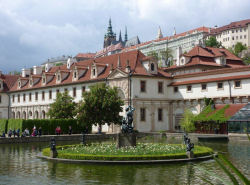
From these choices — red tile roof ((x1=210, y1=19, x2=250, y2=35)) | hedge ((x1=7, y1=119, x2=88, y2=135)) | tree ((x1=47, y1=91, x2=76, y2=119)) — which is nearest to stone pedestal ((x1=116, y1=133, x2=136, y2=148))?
hedge ((x1=7, y1=119, x2=88, y2=135))

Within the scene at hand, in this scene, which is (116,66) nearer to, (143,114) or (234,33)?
(143,114)

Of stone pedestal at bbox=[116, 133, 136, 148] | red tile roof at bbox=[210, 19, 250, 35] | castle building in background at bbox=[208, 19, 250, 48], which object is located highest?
red tile roof at bbox=[210, 19, 250, 35]

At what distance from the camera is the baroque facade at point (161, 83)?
4840cm

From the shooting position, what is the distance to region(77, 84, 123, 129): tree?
4638 cm

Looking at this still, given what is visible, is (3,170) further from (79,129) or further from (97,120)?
(79,129)

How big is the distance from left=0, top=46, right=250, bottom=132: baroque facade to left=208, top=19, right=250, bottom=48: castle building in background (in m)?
84.5

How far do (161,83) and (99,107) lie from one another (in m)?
13.4

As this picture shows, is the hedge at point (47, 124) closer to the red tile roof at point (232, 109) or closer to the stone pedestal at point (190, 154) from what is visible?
the red tile roof at point (232, 109)

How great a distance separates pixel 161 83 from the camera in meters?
56.0

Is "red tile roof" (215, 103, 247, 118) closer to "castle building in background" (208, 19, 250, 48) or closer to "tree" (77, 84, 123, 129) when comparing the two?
"tree" (77, 84, 123, 129)

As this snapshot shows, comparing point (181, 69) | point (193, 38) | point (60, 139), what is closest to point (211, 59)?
point (181, 69)

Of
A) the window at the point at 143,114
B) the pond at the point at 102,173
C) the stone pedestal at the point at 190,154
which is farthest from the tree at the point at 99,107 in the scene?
the stone pedestal at the point at 190,154

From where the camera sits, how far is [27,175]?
57.8 feet

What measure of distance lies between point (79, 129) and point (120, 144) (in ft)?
90.6
